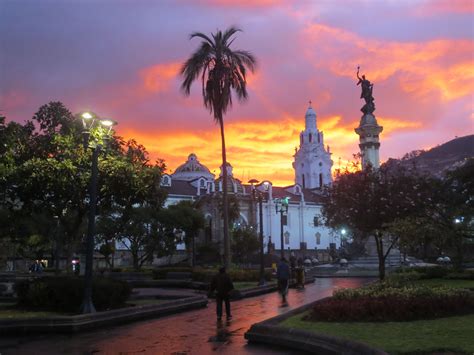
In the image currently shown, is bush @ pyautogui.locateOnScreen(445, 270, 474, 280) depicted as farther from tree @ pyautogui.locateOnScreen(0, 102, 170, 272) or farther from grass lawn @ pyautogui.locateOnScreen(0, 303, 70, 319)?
grass lawn @ pyautogui.locateOnScreen(0, 303, 70, 319)

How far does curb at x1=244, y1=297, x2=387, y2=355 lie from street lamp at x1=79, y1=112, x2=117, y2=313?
5.20 meters

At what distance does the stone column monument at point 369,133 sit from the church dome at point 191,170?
5165 centimetres

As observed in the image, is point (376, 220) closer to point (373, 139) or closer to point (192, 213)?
point (373, 139)

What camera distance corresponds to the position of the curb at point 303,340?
27.7ft

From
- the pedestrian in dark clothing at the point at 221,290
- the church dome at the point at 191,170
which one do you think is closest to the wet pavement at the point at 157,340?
the pedestrian in dark clothing at the point at 221,290

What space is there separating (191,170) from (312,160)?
2768 centimetres

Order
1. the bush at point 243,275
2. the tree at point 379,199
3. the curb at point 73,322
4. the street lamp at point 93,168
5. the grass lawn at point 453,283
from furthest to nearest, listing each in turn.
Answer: the bush at point 243,275
the tree at point 379,199
the grass lawn at point 453,283
the street lamp at point 93,168
the curb at point 73,322

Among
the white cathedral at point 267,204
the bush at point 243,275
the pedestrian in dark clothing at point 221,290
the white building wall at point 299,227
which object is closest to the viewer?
the pedestrian in dark clothing at point 221,290

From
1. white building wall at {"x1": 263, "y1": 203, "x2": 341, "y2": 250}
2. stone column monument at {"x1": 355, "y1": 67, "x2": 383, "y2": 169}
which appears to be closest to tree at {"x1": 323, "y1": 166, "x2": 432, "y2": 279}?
stone column monument at {"x1": 355, "y1": 67, "x2": 383, "y2": 169}

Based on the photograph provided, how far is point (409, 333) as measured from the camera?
9812 mm

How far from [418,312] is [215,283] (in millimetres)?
6012

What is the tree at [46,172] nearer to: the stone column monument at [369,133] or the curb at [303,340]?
the curb at [303,340]

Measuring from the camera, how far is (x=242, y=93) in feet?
91.3

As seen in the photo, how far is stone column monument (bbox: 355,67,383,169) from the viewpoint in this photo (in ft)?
141
